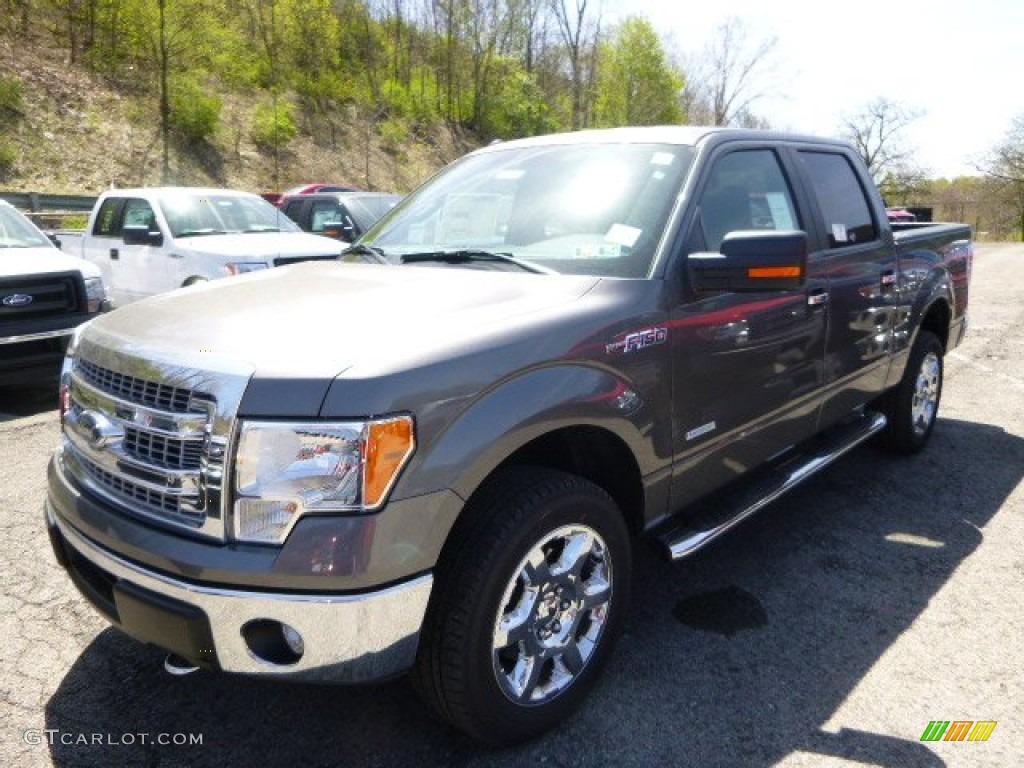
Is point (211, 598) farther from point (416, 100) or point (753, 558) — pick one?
point (416, 100)

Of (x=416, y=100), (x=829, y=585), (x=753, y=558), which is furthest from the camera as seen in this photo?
(x=416, y=100)

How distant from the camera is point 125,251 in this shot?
8766 millimetres

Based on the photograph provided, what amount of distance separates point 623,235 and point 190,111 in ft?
96.6

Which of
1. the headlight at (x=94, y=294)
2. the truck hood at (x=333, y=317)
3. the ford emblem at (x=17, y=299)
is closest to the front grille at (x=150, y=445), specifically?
the truck hood at (x=333, y=317)

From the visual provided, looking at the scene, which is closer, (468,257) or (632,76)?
(468,257)

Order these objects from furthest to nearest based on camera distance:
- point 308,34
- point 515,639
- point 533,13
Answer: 1. point 533,13
2. point 308,34
3. point 515,639

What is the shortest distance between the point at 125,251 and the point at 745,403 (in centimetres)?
794

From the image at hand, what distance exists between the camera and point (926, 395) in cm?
511

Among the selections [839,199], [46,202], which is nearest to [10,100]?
[46,202]

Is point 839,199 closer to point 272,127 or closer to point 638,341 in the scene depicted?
point 638,341

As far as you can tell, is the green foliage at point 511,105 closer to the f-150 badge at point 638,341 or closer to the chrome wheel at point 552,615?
the f-150 badge at point 638,341

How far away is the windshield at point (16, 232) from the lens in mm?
7223

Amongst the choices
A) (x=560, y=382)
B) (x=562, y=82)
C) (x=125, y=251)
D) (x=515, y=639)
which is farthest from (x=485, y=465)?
(x=562, y=82)

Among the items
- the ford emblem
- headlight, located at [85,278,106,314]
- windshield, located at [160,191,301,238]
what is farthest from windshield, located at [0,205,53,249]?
windshield, located at [160,191,301,238]
